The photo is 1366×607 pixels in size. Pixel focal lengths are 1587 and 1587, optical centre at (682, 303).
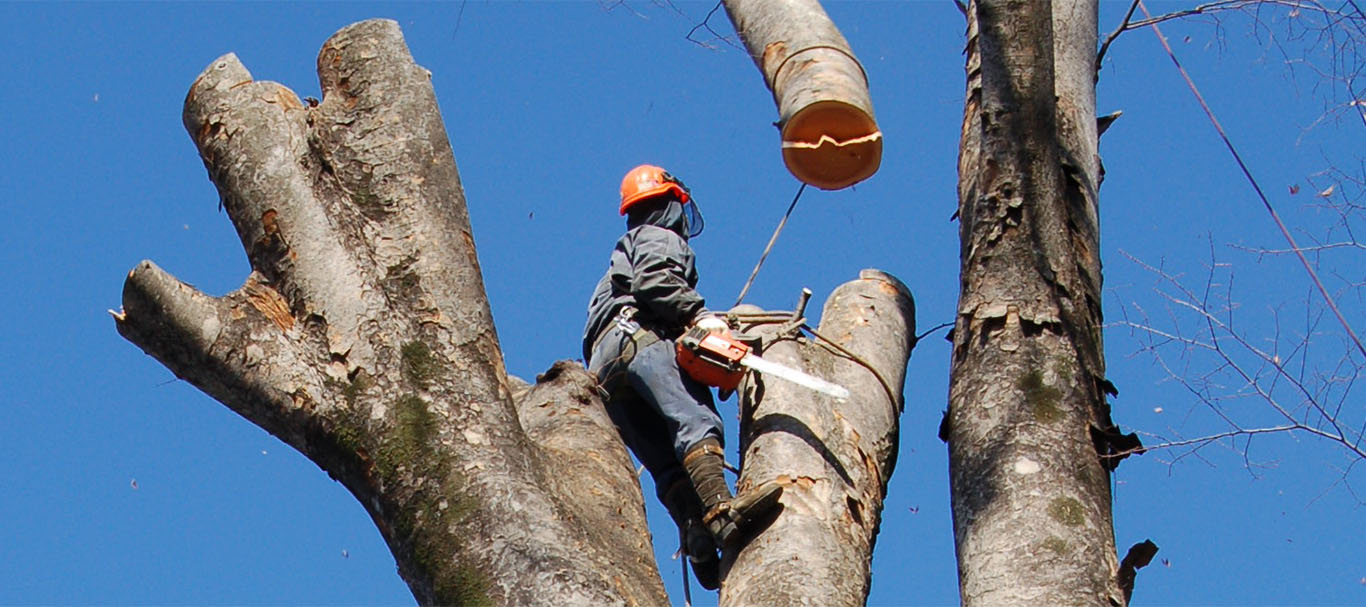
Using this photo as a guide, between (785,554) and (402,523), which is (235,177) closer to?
(402,523)

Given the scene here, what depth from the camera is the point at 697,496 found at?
484 cm

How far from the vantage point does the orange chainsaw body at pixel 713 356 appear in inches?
183

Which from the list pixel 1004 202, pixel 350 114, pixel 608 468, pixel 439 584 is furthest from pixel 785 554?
pixel 350 114

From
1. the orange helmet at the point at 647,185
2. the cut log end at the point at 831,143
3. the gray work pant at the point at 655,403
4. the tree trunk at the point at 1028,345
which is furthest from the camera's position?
the orange helmet at the point at 647,185

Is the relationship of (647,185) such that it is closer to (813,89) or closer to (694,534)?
(813,89)

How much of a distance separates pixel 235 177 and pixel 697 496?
5.55ft

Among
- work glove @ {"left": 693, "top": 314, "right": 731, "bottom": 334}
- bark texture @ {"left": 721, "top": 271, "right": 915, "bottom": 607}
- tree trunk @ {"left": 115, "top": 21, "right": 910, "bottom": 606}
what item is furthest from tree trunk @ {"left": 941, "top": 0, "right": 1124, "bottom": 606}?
work glove @ {"left": 693, "top": 314, "right": 731, "bottom": 334}

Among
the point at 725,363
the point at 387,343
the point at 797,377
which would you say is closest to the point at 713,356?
the point at 725,363

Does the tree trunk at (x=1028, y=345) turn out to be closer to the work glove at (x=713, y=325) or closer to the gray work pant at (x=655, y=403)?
the work glove at (x=713, y=325)

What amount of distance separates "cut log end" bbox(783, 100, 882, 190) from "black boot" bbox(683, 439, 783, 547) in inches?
46.7

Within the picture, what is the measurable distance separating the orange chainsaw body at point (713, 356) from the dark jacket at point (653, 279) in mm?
269

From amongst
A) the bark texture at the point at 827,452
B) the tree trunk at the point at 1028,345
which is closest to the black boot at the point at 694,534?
the bark texture at the point at 827,452

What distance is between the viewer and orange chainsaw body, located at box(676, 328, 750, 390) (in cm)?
464

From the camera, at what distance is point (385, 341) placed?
377 cm
